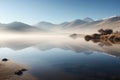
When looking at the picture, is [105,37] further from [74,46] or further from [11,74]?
[11,74]

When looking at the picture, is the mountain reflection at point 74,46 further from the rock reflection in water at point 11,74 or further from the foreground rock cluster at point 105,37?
the rock reflection in water at point 11,74

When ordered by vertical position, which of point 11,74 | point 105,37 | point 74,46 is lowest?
point 11,74

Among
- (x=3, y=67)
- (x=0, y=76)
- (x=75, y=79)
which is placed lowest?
(x=75, y=79)

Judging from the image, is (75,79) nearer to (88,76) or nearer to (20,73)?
(88,76)

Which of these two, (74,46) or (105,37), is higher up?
(105,37)

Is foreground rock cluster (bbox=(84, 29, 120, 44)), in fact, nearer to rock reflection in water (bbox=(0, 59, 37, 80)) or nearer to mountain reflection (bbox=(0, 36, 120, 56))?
mountain reflection (bbox=(0, 36, 120, 56))

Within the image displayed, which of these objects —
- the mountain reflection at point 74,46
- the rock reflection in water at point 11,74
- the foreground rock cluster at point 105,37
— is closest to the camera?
the rock reflection in water at point 11,74

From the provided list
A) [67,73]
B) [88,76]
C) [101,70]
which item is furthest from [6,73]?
[101,70]

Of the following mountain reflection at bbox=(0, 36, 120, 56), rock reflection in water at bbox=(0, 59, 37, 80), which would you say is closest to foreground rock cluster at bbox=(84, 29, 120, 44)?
mountain reflection at bbox=(0, 36, 120, 56)

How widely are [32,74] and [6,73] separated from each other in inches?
164

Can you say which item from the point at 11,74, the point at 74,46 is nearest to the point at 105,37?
the point at 74,46

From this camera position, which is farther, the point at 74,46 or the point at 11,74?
the point at 74,46

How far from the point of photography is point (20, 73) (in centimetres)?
3262

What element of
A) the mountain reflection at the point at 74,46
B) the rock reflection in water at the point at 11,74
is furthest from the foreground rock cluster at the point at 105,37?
the rock reflection in water at the point at 11,74
